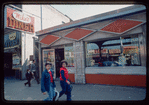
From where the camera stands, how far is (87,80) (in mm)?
5930

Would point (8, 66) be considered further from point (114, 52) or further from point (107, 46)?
point (114, 52)

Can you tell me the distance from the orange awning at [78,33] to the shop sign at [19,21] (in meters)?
4.12

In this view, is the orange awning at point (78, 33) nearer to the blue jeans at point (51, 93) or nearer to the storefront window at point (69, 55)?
the storefront window at point (69, 55)

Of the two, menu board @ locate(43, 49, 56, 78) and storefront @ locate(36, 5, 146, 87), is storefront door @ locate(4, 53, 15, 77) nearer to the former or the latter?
menu board @ locate(43, 49, 56, 78)

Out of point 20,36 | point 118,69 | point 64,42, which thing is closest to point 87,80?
point 118,69

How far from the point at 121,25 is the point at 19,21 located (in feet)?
25.1

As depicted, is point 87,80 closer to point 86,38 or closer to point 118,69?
point 118,69

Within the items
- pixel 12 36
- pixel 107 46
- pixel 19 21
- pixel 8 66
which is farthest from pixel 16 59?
pixel 107 46

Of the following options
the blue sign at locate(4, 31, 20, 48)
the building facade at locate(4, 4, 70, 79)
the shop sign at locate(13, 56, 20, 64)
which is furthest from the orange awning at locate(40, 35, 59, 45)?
the shop sign at locate(13, 56, 20, 64)

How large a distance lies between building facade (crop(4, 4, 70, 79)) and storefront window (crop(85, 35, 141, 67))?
5.87m

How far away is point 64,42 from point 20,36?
5247mm

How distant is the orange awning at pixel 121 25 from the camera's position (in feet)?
15.3

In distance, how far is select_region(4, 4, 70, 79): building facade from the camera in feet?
22.9

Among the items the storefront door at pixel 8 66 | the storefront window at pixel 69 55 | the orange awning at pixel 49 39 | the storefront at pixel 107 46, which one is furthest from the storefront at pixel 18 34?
the storefront window at pixel 69 55
